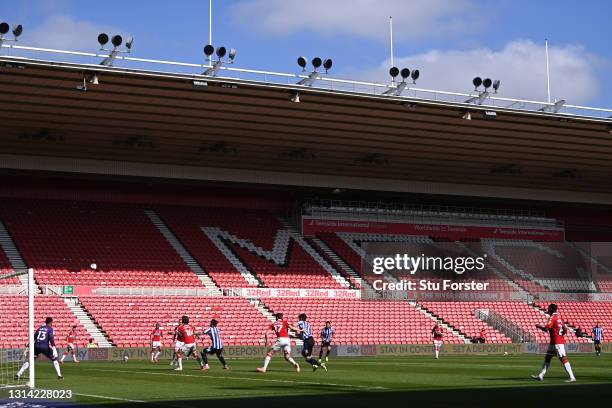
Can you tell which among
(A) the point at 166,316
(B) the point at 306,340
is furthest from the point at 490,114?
(B) the point at 306,340

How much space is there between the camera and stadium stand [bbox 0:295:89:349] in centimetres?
3962

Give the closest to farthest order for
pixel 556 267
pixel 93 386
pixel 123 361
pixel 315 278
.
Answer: pixel 93 386 → pixel 123 361 → pixel 315 278 → pixel 556 267

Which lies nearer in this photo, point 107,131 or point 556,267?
point 107,131

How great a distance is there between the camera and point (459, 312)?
5438cm

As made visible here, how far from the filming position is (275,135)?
47406 millimetres

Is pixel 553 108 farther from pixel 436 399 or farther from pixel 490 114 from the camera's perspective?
pixel 436 399

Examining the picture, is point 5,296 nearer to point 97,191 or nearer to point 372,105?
point 97,191

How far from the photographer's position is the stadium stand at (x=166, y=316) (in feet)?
146

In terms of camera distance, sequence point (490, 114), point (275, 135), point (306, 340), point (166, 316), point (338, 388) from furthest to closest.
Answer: point (275, 135), point (166, 316), point (490, 114), point (306, 340), point (338, 388)

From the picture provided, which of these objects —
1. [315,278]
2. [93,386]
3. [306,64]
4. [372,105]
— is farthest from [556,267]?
[93,386]

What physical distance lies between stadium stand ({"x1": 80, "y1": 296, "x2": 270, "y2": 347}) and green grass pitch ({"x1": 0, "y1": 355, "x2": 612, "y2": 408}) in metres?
16.2

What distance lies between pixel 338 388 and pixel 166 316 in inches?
1065

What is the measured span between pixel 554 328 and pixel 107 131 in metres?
28.3

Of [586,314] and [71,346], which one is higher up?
[586,314]
